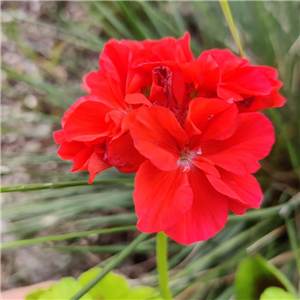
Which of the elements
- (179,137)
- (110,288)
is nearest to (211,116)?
(179,137)

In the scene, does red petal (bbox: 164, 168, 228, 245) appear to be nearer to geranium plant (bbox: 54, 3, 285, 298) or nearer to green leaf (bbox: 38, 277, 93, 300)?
geranium plant (bbox: 54, 3, 285, 298)

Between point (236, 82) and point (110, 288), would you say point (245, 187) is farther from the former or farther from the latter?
point (110, 288)

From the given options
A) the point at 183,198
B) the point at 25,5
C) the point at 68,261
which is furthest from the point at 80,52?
the point at 183,198

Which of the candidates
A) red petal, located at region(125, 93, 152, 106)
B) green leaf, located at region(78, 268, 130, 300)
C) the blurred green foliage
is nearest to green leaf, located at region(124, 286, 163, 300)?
green leaf, located at region(78, 268, 130, 300)

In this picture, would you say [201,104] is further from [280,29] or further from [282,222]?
[280,29]

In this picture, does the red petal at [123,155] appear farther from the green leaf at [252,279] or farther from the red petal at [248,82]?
the green leaf at [252,279]

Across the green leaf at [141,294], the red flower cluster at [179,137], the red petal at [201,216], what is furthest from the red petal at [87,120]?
the green leaf at [141,294]

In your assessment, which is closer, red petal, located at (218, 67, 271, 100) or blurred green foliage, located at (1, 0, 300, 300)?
red petal, located at (218, 67, 271, 100)
